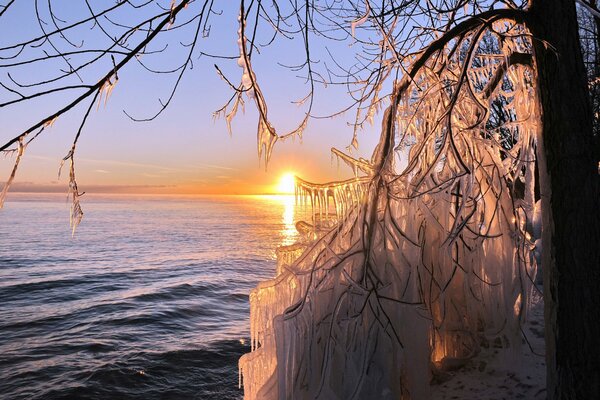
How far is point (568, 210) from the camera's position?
3.46 metres

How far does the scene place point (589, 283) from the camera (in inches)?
134

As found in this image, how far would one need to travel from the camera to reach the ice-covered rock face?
4102 millimetres

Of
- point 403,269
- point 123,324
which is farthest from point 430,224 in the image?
point 123,324

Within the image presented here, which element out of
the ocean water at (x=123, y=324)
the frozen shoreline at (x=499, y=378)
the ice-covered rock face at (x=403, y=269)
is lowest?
the ocean water at (x=123, y=324)

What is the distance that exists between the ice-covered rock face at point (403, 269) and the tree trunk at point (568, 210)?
1.08 ft

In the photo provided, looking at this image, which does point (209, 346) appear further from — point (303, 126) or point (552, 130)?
point (552, 130)

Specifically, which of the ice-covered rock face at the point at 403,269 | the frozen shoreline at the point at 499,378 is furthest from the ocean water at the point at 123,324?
the frozen shoreline at the point at 499,378

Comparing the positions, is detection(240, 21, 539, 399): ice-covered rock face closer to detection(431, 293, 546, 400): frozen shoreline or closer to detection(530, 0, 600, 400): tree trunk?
detection(431, 293, 546, 400): frozen shoreline

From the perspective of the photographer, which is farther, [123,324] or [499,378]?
[123,324]

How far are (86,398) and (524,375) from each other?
7328 millimetres

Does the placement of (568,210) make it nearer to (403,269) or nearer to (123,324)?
(403,269)

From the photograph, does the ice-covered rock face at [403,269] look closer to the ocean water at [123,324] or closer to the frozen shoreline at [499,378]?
the frozen shoreline at [499,378]

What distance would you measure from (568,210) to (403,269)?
5.02 ft

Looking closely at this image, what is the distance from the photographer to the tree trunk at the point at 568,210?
3395mm
